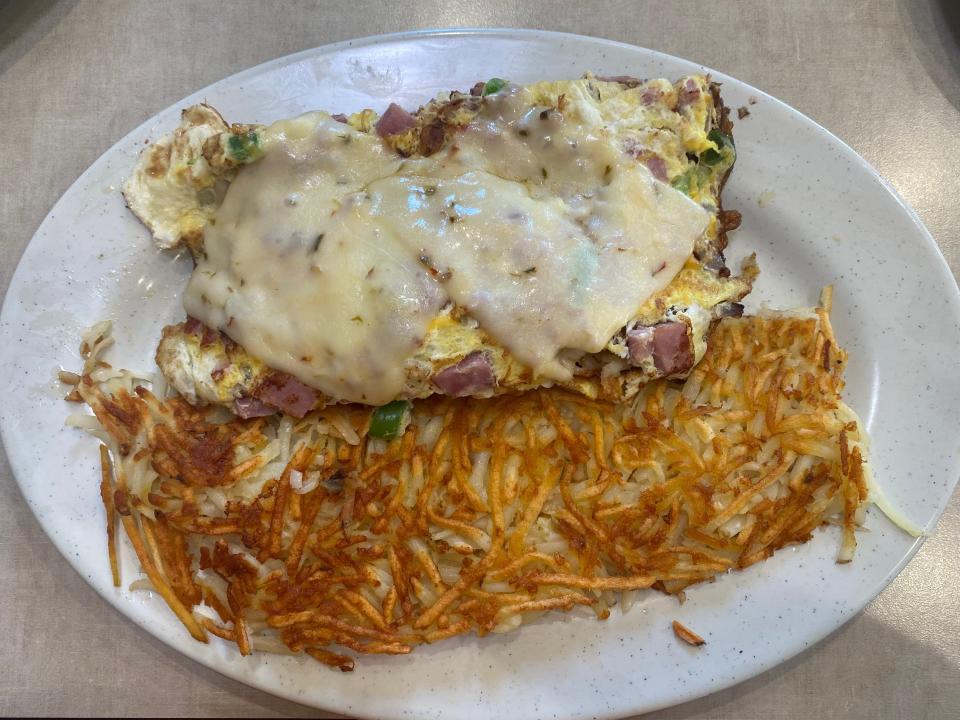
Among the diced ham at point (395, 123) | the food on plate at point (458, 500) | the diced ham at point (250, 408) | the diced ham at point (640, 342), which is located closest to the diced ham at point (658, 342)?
the diced ham at point (640, 342)

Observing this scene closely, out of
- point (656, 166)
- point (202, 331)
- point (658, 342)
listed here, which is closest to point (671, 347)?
point (658, 342)

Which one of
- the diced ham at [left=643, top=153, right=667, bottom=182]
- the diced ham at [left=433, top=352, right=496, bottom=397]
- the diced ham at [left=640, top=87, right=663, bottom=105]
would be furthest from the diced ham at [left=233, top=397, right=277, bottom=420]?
the diced ham at [left=640, top=87, right=663, bottom=105]

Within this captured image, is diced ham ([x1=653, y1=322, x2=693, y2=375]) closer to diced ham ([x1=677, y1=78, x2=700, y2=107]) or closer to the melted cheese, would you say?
the melted cheese

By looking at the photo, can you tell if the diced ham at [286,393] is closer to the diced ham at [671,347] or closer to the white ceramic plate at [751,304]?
the white ceramic plate at [751,304]

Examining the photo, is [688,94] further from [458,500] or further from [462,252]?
[458,500]

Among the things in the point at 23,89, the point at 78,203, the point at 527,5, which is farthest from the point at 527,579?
the point at 23,89

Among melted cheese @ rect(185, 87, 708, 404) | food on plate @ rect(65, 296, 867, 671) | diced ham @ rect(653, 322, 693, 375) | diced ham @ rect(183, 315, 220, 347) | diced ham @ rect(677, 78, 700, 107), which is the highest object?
diced ham @ rect(677, 78, 700, 107)

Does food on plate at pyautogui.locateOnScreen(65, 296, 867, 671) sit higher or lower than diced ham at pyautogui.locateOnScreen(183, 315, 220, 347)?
lower
